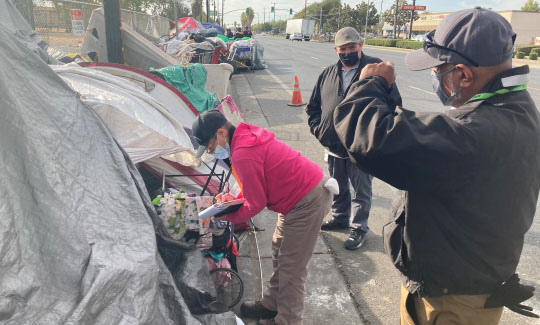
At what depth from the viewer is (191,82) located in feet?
27.4

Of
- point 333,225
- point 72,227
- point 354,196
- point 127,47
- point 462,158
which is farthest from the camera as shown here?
point 127,47

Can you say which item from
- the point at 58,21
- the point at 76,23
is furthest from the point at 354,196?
the point at 58,21

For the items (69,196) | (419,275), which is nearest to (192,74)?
(69,196)

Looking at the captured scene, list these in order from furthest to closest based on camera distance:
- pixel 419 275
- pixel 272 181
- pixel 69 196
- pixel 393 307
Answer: pixel 393 307 < pixel 272 181 < pixel 69 196 < pixel 419 275

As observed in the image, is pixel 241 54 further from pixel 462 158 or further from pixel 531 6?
pixel 531 6

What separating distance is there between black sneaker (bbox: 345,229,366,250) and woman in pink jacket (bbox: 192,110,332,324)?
1285 mm

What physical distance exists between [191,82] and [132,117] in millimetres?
4817

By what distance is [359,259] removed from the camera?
389 cm

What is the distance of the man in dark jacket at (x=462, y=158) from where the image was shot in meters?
1.34

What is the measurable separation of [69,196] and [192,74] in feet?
20.4

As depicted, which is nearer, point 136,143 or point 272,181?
point 272,181

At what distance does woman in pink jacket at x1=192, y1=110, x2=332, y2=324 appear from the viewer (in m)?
2.62

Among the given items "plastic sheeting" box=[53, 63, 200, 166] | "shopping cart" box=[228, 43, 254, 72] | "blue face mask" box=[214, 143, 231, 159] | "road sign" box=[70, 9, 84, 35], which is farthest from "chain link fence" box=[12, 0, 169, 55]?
"shopping cart" box=[228, 43, 254, 72]

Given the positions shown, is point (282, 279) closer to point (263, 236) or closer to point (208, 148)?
point (208, 148)
